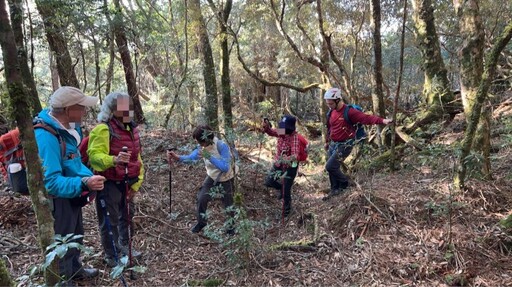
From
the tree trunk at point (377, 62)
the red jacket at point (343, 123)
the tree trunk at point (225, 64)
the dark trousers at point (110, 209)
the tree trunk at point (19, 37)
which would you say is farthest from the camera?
the tree trunk at point (225, 64)

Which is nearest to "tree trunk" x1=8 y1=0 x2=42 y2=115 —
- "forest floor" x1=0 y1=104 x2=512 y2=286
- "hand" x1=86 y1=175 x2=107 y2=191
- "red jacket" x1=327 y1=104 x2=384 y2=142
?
"forest floor" x1=0 y1=104 x2=512 y2=286

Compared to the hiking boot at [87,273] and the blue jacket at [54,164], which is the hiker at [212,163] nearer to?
the hiking boot at [87,273]

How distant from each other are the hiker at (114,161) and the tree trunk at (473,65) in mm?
4616

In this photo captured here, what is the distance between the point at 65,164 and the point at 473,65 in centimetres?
553

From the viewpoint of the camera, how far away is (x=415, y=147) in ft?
23.9

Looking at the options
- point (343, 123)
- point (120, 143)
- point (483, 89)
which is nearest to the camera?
point (120, 143)

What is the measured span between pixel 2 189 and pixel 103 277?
11.1 ft

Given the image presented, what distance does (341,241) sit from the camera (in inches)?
180

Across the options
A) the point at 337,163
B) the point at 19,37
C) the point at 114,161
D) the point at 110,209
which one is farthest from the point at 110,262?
the point at 337,163

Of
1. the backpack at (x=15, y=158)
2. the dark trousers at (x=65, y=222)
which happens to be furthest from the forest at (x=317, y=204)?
the backpack at (x=15, y=158)

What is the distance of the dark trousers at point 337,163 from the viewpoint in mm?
6385

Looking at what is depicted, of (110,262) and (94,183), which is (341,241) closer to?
(110,262)

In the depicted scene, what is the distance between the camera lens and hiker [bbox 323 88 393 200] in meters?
6.25

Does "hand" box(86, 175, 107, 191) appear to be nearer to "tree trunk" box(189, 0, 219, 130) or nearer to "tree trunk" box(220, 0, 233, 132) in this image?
"tree trunk" box(220, 0, 233, 132)
